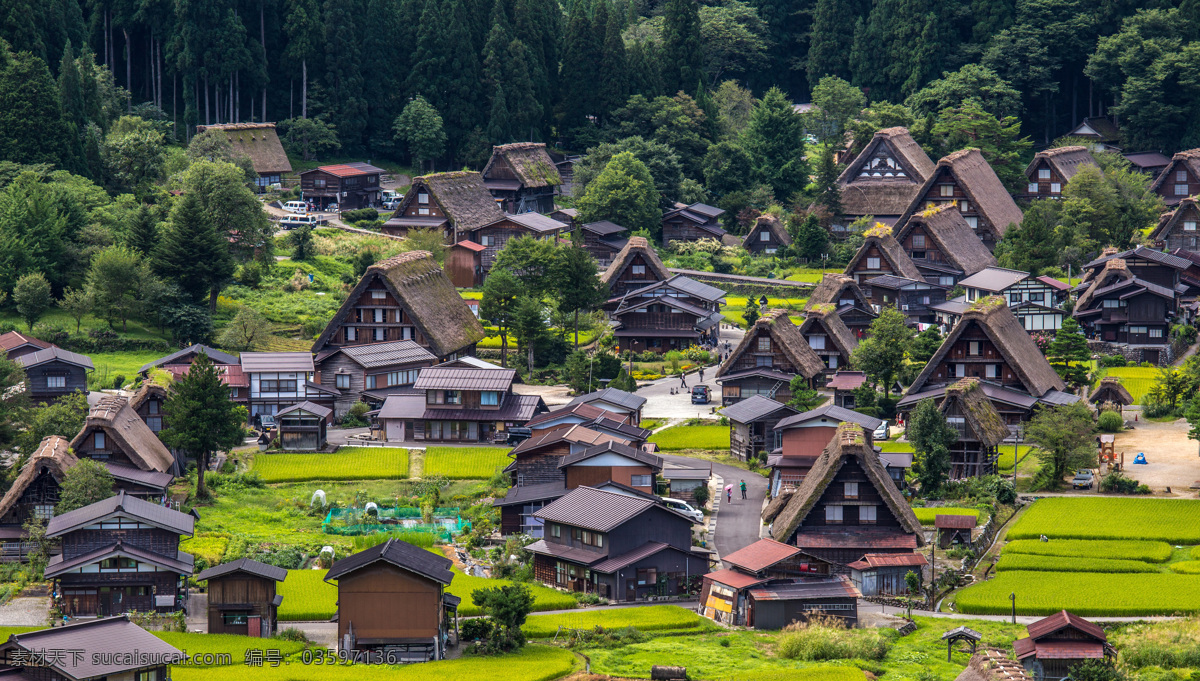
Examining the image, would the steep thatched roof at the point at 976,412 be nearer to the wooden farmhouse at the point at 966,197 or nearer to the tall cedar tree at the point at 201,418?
the tall cedar tree at the point at 201,418

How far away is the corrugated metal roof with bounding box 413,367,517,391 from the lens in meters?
64.5

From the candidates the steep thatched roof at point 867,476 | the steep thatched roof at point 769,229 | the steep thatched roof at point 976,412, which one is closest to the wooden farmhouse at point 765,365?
the steep thatched roof at point 976,412

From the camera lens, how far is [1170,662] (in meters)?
40.6

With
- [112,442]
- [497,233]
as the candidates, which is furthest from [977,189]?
[112,442]

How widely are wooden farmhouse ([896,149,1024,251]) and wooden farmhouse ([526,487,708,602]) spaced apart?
1714 inches

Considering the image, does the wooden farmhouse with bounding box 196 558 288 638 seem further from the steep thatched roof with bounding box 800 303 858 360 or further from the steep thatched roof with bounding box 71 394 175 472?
the steep thatched roof with bounding box 800 303 858 360

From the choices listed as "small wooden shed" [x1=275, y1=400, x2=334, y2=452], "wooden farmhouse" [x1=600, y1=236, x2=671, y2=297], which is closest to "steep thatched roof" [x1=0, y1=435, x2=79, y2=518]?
"small wooden shed" [x1=275, y1=400, x2=334, y2=452]

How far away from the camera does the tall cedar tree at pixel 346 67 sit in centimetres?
9781

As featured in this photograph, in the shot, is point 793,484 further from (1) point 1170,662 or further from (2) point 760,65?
(2) point 760,65

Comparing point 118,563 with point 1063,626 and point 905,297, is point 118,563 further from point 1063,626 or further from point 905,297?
point 905,297

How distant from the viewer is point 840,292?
76.1 metres

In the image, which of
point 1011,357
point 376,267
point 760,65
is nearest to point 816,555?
point 1011,357

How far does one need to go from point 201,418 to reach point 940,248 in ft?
142

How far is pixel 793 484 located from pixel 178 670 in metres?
23.8
